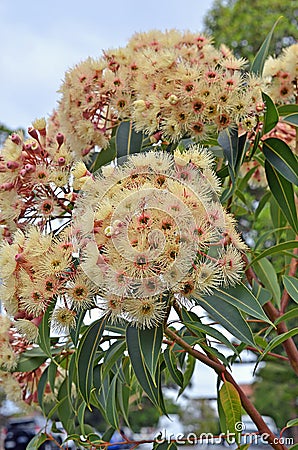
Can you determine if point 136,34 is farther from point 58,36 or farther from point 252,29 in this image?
point 252,29

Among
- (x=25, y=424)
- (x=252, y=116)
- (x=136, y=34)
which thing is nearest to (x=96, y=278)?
(x=252, y=116)

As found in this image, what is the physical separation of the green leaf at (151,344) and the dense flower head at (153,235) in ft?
0.17

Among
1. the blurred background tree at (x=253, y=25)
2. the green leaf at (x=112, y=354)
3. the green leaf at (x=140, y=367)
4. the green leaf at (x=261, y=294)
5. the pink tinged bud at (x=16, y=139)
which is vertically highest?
the blurred background tree at (x=253, y=25)

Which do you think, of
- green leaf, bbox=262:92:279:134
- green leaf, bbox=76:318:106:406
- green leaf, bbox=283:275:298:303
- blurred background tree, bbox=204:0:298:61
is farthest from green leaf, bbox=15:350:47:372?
blurred background tree, bbox=204:0:298:61

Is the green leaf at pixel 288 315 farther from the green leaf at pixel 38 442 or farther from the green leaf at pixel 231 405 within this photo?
the green leaf at pixel 38 442

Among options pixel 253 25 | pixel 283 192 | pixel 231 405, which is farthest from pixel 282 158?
pixel 253 25

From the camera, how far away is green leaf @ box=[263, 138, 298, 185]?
41.9 inches

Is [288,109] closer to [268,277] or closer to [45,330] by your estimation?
[268,277]

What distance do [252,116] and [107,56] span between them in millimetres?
310

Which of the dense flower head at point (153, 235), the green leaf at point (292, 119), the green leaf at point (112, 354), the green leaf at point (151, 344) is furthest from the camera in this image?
the green leaf at point (292, 119)

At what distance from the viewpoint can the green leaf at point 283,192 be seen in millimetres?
1091

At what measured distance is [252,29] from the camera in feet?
21.6

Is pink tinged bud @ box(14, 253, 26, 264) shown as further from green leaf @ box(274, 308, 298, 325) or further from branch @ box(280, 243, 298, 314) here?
branch @ box(280, 243, 298, 314)

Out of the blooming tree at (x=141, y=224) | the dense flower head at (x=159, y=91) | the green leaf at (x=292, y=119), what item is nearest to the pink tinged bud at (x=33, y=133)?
the blooming tree at (x=141, y=224)
